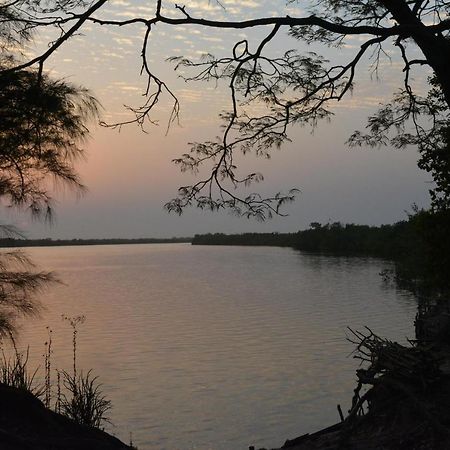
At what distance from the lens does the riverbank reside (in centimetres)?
785

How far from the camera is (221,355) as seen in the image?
2312 cm

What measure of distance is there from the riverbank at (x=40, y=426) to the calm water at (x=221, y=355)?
4.72 metres

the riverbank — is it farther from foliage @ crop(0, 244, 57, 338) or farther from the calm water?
the calm water

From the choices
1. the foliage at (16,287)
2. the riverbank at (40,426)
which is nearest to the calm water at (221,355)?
the foliage at (16,287)

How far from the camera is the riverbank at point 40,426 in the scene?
7.85 metres

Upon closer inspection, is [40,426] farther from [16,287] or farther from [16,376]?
[16,287]

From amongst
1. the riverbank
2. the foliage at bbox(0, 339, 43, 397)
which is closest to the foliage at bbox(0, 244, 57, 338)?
the foliage at bbox(0, 339, 43, 397)

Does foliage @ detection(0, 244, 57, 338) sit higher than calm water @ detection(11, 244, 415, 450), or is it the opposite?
foliage @ detection(0, 244, 57, 338)

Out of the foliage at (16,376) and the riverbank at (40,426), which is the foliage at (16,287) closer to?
the foliage at (16,376)

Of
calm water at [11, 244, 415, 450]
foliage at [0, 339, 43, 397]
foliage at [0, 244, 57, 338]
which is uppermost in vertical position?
foliage at [0, 244, 57, 338]

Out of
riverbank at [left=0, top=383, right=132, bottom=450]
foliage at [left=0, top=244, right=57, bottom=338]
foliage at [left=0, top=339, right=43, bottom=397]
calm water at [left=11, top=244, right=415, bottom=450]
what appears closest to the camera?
riverbank at [left=0, top=383, right=132, bottom=450]

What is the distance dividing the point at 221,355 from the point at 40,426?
15.2m

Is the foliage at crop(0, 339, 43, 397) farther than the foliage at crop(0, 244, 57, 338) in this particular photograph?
Yes

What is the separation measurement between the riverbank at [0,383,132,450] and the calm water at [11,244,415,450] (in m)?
4.72
